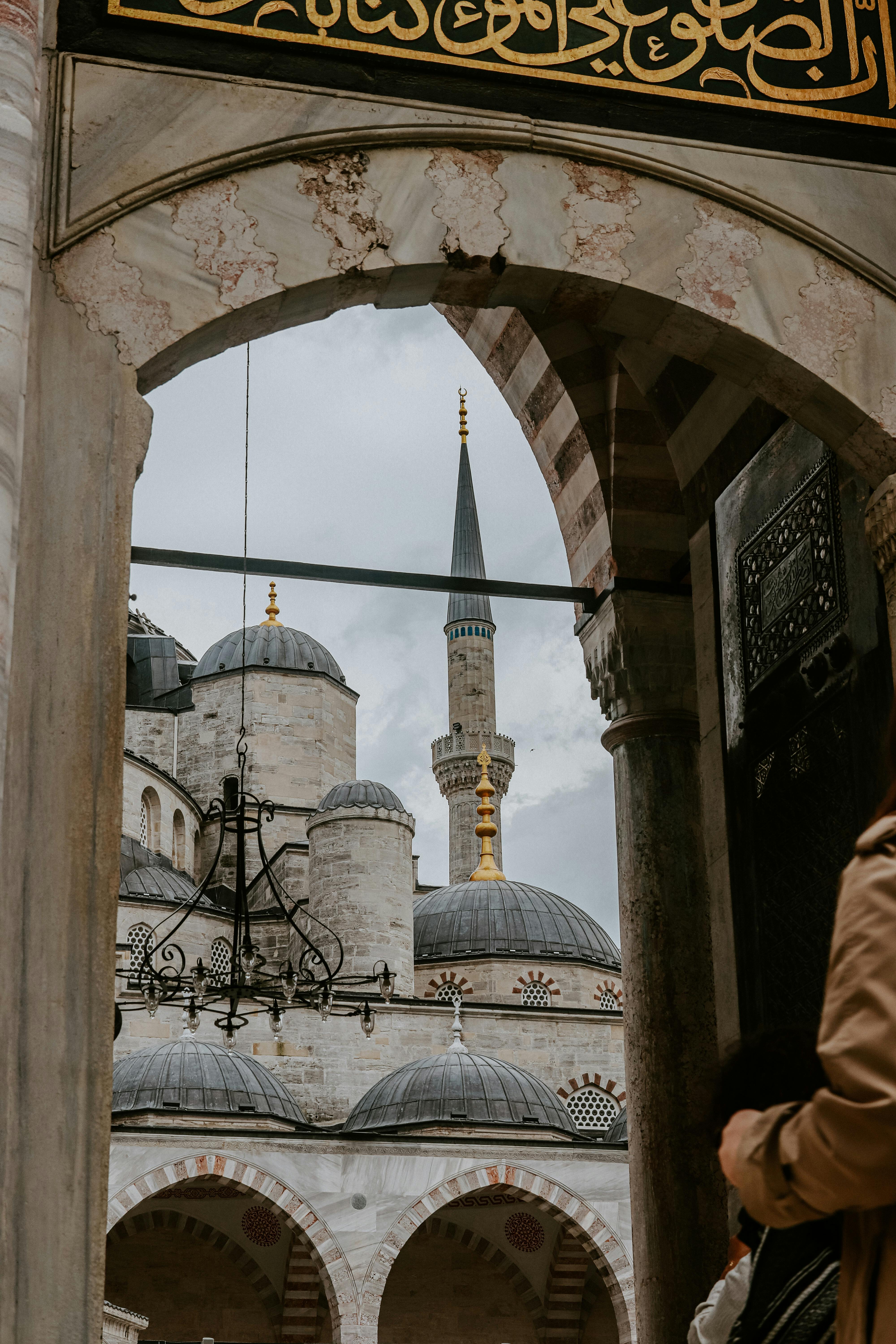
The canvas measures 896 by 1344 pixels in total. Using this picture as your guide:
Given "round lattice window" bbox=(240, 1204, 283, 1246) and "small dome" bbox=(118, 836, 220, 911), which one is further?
"small dome" bbox=(118, 836, 220, 911)

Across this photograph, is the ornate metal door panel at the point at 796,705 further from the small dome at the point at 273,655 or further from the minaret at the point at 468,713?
the minaret at the point at 468,713

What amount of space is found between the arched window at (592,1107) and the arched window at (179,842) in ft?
32.8

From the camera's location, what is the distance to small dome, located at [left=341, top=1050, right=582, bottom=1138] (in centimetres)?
2358

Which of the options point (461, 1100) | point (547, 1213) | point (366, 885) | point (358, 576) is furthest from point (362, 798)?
point (358, 576)

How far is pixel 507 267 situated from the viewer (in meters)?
4.14

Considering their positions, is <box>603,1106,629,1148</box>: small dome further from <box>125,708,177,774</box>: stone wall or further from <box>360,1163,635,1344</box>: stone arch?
<box>125,708,177,774</box>: stone wall

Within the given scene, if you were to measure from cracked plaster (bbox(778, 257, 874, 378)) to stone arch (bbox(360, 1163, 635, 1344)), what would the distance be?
1982 centimetres

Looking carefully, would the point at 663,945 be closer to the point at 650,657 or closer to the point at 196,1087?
the point at 650,657

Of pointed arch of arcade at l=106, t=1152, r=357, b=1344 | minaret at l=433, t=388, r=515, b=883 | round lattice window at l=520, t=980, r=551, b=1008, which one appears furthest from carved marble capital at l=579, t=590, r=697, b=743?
minaret at l=433, t=388, r=515, b=883

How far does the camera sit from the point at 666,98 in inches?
171

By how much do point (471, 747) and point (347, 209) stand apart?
1571 inches

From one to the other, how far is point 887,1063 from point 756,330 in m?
2.94

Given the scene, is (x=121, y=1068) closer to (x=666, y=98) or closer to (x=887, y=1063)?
(x=666, y=98)

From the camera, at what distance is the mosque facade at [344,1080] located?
22.3 meters
